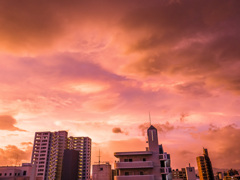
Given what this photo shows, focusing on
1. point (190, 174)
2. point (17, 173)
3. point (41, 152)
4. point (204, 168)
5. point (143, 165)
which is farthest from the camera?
point (204, 168)

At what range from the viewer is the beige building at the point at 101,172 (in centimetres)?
6581

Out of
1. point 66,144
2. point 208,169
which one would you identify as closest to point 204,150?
point 208,169

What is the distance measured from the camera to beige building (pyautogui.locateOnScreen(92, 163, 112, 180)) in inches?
2591

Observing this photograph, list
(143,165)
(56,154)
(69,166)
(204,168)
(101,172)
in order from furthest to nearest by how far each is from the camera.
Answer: (204,168) → (56,154) → (69,166) → (101,172) → (143,165)

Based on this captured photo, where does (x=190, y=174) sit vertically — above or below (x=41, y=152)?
below

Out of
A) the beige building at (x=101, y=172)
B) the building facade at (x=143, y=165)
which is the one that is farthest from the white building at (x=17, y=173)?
the building facade at (x=143, y=165)

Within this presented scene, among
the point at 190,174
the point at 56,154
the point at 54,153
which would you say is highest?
the point at 54,153

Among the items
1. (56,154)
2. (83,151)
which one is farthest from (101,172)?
(83,151)

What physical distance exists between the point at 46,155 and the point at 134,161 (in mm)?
103505

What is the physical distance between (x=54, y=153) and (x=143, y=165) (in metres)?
107

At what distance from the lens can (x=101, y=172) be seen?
66.4 metres

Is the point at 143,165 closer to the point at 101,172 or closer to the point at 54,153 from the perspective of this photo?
the point at 101,172

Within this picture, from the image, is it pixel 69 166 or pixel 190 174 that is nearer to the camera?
pixel 190 174

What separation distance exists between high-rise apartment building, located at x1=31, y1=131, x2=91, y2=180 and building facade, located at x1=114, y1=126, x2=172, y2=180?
88.7 m
